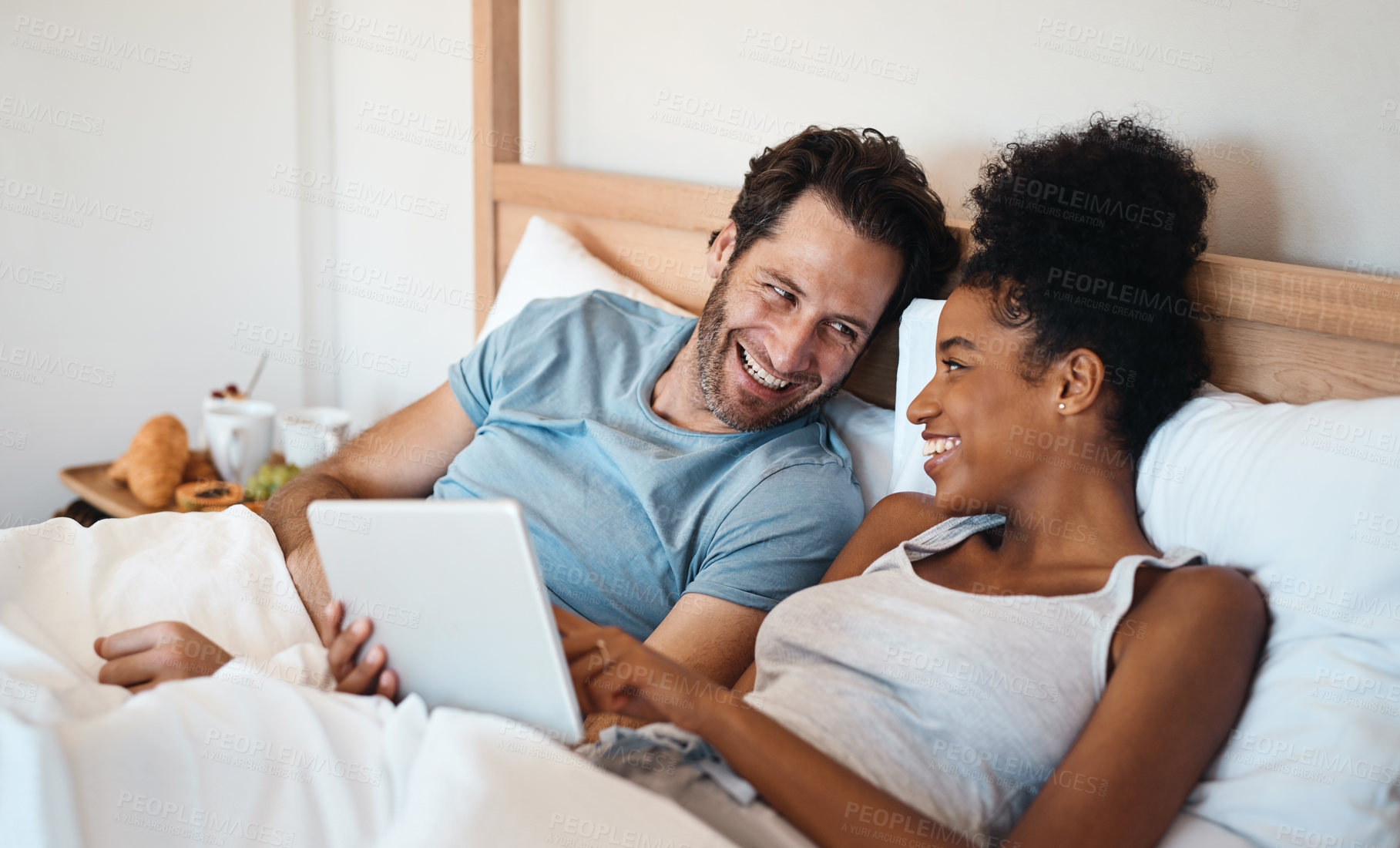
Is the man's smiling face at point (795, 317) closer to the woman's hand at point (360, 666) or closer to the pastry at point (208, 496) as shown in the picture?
the woman's hand at point (360, 666)

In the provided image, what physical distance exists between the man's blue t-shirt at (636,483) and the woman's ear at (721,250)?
0.28 feet

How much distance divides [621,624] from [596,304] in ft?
1.79

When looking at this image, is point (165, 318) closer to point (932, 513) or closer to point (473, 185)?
point (473, 185)

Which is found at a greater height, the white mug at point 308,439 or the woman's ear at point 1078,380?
the woman's ear at point 1078,380

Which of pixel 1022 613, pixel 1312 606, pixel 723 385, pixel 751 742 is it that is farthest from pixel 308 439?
pixel 1312 606

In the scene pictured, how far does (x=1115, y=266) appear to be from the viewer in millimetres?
1038

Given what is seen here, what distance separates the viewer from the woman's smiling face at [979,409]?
3.43ft

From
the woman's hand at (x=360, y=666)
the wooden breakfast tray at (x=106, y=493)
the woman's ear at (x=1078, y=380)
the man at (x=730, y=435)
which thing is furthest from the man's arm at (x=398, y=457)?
the woman's ear at (x=1078, y=380)

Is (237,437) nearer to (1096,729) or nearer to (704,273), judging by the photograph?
(704,273)

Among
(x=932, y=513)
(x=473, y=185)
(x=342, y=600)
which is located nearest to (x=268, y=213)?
(x=473, y=185)

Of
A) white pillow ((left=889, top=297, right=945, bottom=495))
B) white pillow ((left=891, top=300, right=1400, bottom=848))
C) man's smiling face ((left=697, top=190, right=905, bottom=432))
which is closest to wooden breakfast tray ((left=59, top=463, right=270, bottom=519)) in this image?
man's smiling face ((left=697, top=190, right=905, bottom=432))

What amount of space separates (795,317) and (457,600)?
2.08ft

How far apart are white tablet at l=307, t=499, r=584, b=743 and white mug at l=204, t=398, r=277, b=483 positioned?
115 cm

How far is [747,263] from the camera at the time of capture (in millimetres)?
1396
